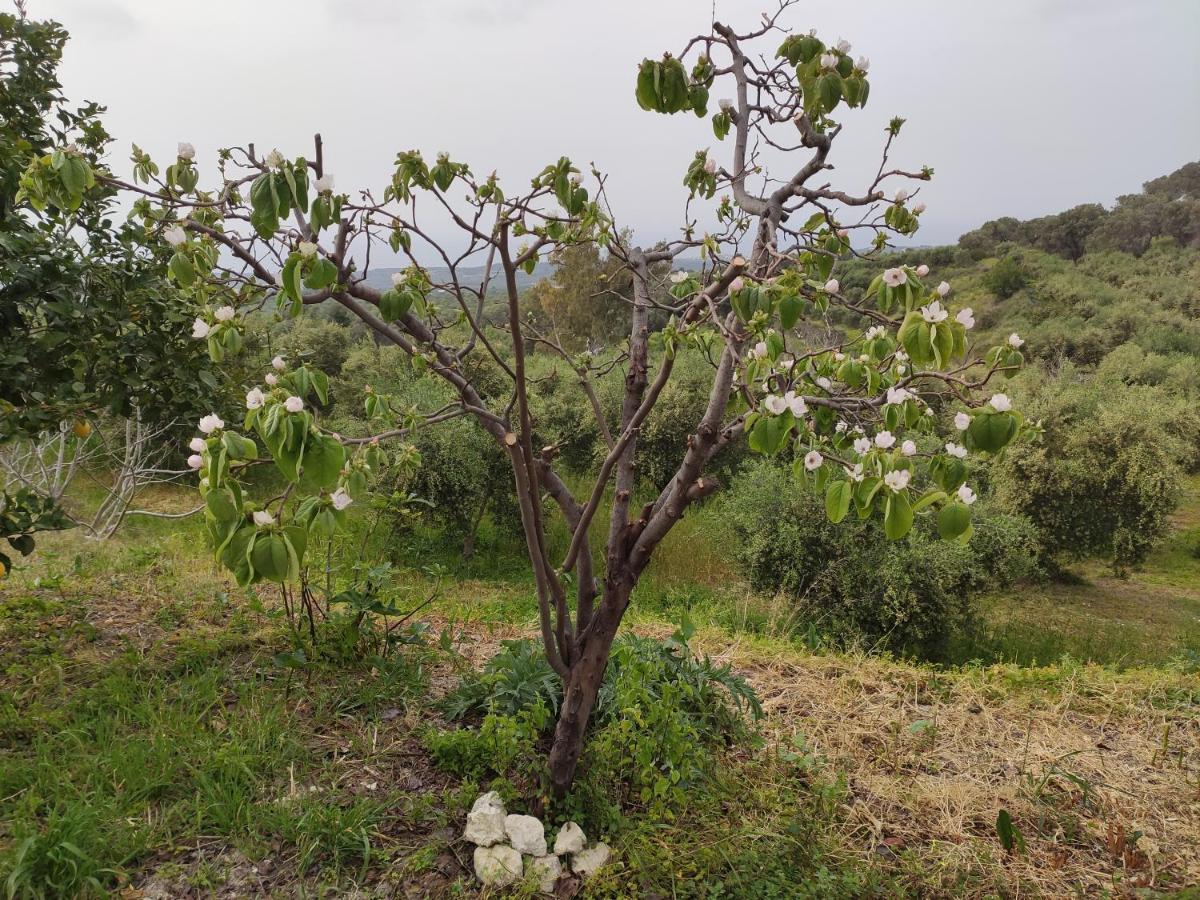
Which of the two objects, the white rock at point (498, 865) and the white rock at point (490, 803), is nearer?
the white rock at point (498, 865)

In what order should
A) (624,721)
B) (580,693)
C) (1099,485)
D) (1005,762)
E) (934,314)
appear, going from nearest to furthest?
(934,314) < (580,693) < (624,721) < (1005,762) < (1099,485)

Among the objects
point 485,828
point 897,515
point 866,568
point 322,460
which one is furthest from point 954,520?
point 866,568

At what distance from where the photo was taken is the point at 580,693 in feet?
7.13

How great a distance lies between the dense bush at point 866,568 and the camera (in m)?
6.35

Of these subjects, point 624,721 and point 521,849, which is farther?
point 624,721

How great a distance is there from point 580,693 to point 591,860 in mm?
493

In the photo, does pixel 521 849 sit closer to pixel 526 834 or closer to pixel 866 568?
pixel 526 834

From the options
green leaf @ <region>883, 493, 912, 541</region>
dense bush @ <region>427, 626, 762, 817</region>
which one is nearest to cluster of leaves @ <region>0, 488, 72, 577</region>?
dense bush @ <region>427, 626, 762, 817</region>

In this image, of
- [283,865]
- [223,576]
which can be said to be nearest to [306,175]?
[283,865]

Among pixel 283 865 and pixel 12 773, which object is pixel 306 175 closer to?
pixel 283 865

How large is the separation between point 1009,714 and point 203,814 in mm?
3486

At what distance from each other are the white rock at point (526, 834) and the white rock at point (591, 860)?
109 mm

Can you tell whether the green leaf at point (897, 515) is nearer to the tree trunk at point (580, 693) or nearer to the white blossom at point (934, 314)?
the white blossom at point (934, 314)

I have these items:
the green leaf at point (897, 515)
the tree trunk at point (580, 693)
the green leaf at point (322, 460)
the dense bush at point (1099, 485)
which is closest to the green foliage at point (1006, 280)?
the dense bush at point (1099, 485)
